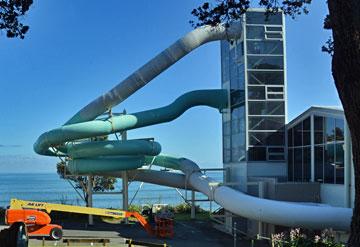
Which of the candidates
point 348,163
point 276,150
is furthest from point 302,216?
point 276,150

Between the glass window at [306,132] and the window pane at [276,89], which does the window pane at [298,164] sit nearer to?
the glass window at [306,132]

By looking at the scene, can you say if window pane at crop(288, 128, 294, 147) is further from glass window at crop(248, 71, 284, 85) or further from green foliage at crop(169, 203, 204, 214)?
green foliage at crop(169, 203, 204, 214)

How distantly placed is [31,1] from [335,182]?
14231 mm

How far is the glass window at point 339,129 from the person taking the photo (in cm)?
2218

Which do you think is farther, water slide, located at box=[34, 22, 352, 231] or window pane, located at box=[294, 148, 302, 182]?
water slide, located at box=[34, 22, 352, 231]

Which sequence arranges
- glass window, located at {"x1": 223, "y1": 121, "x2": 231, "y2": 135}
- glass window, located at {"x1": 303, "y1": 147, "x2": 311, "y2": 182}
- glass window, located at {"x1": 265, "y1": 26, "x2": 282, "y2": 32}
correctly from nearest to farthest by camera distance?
glass window, located at {"x1": 303, "y1": 147, "x2": 311, "y2": 182}, glass window, located at {"x1": 265, "y1": 26, "x2": 282, "y2": 32}, glass window, located at {"x1": 223, "y1": 121, "x2": 231, "y2": 135}

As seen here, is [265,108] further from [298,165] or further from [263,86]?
[298,165]

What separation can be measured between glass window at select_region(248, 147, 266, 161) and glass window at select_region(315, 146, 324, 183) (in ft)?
13.4

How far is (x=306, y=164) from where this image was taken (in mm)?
25969

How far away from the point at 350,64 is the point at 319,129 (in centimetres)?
1651

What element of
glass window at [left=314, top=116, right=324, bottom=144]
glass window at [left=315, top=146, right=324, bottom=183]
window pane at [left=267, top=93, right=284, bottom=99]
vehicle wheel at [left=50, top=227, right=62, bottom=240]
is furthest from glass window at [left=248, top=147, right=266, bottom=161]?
vehicle wheel at [left=50, top=227, right=62, bottom=240]

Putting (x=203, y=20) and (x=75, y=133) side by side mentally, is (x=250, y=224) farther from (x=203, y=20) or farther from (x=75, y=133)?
(x=203, y=20)

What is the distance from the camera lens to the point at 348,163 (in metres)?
21.0

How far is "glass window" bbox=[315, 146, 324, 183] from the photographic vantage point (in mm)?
24031
